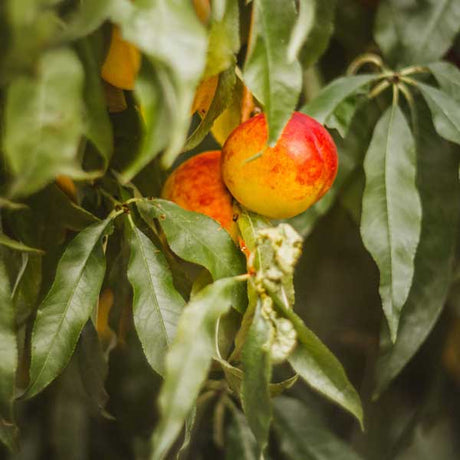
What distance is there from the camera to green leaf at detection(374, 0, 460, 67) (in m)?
0.89

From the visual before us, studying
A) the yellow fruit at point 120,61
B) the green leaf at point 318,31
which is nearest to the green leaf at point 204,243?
the yellow fruit at point 120,61

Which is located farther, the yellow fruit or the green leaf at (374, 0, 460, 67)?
the green leaf at (374, 0, 460, 67)

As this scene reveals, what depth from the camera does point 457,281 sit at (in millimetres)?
1069

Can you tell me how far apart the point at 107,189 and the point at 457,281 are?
23.6 inches

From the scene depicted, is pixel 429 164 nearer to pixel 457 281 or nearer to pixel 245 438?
pixel 457 281

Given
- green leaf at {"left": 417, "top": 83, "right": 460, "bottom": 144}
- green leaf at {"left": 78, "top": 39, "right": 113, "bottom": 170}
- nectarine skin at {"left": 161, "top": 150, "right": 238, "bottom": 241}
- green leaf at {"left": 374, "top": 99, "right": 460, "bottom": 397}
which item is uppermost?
green leaf at {"left": 78, "top": 39, "right": 113, "bottom": 170}

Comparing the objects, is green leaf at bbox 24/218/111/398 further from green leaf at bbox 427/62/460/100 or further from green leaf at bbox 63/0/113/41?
green leaf at bbox 427/62/460/100

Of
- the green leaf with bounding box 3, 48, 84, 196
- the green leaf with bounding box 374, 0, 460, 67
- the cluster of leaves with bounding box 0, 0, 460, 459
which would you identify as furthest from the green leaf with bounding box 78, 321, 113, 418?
the green leaf with bounding box 374, 0, 460, 67

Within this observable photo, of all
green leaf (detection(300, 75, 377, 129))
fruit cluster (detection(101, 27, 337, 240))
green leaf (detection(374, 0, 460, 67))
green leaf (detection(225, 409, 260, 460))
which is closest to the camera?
fruit cluster (detection(101, 27, 337, 240))

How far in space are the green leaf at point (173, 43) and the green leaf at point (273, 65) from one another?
11cm

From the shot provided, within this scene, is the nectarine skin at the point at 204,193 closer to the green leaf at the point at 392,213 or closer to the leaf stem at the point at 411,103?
the green leaf at the point at 392,213

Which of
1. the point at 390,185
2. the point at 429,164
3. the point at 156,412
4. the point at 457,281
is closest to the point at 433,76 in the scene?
the point at 429,164

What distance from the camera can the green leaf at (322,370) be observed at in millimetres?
548

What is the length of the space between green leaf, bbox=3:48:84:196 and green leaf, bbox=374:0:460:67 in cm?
58
